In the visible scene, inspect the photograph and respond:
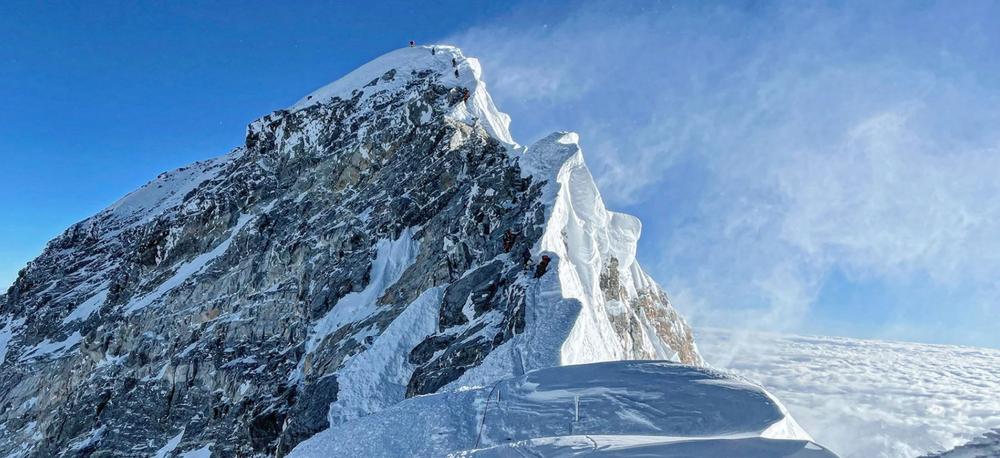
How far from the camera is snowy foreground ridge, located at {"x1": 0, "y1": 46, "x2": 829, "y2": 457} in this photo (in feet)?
38.1

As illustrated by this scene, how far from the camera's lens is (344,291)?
36.3 metres

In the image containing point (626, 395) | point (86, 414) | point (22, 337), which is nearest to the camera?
point (626, 395)

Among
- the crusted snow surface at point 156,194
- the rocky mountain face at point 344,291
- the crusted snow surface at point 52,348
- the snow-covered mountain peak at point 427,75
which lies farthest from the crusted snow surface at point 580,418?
the crusted snow surface at point 156,194

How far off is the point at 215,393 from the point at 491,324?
26.5m

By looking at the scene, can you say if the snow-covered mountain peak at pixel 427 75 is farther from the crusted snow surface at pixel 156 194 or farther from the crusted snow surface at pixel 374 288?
the crusted snow surface at pixel 156 194

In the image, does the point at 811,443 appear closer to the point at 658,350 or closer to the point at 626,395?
the point at 626,395

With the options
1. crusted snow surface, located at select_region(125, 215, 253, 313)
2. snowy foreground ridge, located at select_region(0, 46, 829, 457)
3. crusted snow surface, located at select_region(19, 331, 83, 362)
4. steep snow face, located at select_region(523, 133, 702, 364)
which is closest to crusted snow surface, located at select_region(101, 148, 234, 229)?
snowy foreground ridge, located at select_region(0, 46, 829, 457)

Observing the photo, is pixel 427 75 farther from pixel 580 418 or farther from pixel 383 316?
pixel 580 418

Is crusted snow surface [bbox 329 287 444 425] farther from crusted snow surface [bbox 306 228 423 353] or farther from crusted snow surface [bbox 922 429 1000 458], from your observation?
crusted snow surface [bbox 922 429 1000 458]

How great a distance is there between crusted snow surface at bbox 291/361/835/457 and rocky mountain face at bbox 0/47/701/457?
6329 millimetres

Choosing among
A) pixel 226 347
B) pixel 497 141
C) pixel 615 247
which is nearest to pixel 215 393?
pixel 226 347

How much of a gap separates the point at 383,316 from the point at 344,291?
245 inches

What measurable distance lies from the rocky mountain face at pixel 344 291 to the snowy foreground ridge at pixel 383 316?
17 centimetres

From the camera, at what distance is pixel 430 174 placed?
39.0 meters
